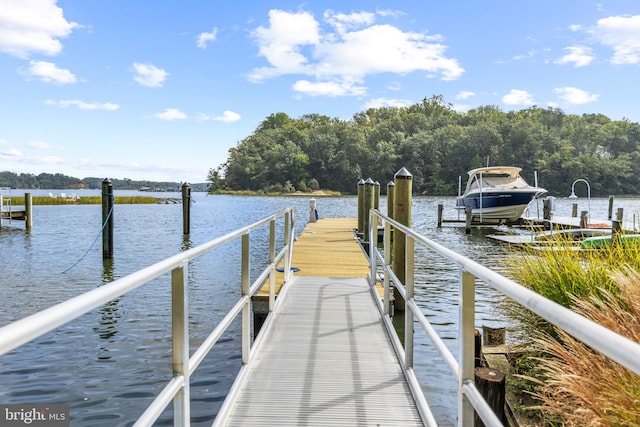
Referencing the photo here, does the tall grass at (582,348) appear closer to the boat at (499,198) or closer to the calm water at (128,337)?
the calm water at (128,337)

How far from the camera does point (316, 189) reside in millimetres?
87250

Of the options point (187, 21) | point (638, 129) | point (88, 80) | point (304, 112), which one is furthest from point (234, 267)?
point (304, 112)

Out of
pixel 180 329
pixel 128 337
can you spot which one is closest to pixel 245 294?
pixel 180 329

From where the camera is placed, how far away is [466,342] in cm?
172

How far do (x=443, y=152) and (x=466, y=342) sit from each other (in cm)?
8654

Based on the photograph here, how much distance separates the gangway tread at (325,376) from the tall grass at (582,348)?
0.82 meters

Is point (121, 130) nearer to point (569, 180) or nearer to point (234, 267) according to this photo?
point (234, 267)

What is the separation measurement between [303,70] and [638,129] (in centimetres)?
5905

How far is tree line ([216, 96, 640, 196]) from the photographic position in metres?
76.4

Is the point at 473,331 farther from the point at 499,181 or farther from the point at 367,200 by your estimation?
the point at 499,181

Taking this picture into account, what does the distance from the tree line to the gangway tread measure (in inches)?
3092

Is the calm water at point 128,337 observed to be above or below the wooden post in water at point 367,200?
below

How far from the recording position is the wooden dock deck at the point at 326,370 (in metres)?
2.71

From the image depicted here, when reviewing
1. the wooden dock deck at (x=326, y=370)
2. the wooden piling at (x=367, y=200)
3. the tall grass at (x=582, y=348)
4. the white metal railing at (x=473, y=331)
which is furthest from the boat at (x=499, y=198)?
the white metal railing at (x=473, y=331)
